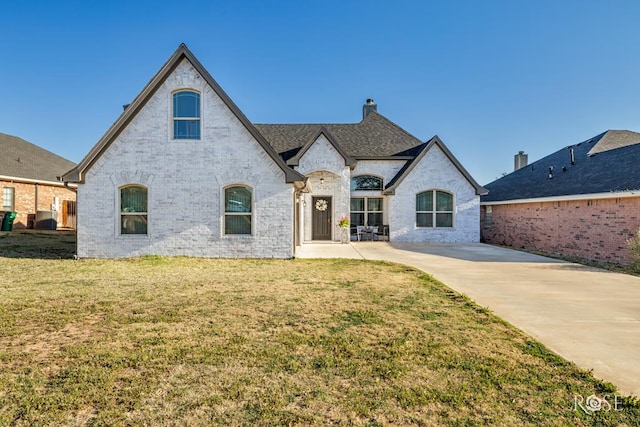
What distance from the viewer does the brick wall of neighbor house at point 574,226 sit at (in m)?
11.6

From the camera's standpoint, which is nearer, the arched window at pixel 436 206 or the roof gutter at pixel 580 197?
the roof gutter at pixel 580 197

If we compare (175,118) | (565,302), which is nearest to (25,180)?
(175,118)

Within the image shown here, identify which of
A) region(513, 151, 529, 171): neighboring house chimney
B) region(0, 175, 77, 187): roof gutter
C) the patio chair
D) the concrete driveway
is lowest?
the concrete driveway

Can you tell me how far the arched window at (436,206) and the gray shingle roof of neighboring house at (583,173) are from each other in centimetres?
371

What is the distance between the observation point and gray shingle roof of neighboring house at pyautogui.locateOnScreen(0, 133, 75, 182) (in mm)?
20452

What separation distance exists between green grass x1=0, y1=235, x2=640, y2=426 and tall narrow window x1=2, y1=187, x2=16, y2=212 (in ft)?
59.9

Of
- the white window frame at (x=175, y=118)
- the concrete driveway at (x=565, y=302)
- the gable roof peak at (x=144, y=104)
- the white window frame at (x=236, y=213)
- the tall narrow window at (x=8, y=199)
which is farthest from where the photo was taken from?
the tall narrow window at (x=8, y=199)

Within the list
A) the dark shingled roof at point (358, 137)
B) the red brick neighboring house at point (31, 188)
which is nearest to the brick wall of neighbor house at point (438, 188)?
the dark shingled roof at point (358, 137)

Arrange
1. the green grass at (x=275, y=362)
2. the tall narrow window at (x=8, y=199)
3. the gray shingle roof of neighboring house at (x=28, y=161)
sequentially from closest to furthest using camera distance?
the green grass at (x=275, y=362)
the tall narrow window at (x=8, y=199)
the gray shingle roof of neighboring house at (x=28, y=161)

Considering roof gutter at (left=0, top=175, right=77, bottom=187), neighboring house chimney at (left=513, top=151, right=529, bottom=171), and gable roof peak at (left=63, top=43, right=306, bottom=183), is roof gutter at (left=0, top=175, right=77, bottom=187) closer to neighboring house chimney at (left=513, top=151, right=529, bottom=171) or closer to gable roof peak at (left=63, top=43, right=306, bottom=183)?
gable roof peak at (left=63, top=43, right=306, bottom=183)

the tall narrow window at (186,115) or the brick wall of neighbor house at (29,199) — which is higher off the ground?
the tall narrow window at (186,115)

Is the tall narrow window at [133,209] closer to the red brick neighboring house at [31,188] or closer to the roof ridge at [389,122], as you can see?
the red brick neighboring house at [31,188]

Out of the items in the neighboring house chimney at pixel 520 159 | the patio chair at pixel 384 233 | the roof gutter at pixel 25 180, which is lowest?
the patio chair at pixel 384 233

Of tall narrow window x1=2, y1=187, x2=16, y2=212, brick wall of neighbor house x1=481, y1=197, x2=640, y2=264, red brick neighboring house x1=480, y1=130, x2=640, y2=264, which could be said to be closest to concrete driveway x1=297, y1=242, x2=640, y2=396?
brick wall of neighbor house x1=481, y1=197, x2=640, y2=264
